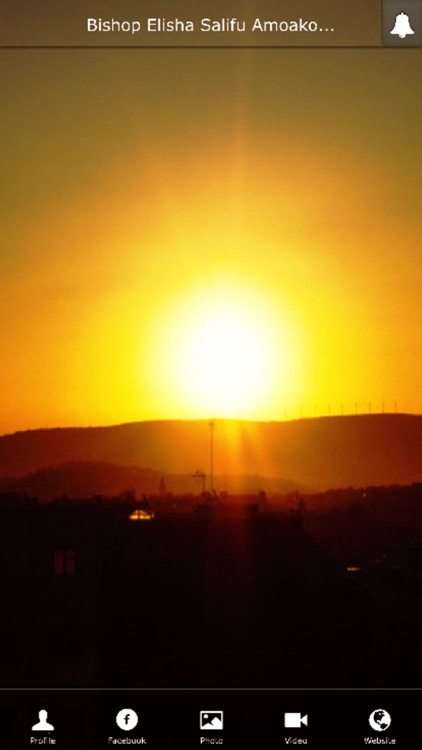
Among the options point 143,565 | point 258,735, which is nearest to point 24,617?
point 143,565

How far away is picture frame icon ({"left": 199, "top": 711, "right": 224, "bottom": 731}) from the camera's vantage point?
3.04m

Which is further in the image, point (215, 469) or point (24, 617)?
point (215, 469)

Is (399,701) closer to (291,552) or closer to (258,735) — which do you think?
(258,735)

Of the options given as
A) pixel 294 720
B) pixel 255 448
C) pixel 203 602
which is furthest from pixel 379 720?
pixel 255 448

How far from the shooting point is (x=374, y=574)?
3316 mm

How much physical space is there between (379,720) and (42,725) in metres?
0.84

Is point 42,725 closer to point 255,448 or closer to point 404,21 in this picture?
point 255,448

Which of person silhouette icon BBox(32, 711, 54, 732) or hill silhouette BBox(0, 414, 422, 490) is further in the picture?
hill silhouette BBox(0, 414, 422, 490)

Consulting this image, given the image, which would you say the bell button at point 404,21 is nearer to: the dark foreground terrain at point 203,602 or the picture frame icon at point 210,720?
the dark foreground terrain at point 203,602

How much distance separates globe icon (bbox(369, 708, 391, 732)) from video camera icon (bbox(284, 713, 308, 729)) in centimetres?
17

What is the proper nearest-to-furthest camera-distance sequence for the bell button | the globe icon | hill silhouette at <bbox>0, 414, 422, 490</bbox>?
the globe icon → the bell button → hill silhouette at <bbox>0, 414, 422, 490</bbox>

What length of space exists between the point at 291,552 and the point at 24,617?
0.80 m

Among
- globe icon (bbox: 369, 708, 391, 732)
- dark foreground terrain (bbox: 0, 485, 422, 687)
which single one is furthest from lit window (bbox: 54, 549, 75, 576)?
globe icon (bbox: 369, 708, 391, 732)

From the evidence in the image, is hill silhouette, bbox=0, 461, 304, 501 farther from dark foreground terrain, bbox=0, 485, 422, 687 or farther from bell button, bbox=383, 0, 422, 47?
bell button, bbox=383, 0, 422, 47
